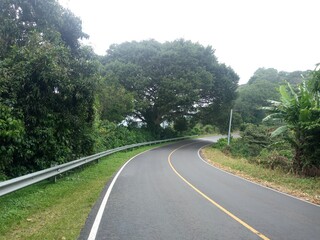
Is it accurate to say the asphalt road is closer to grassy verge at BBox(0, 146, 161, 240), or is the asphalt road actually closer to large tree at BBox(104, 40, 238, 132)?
grassy verge at BBox(0, 146, 161, 240)

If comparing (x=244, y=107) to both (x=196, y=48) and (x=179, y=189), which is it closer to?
(x=196, y=48)

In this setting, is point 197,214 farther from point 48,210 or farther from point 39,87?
point 39,87

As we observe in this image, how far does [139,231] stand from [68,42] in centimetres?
1386

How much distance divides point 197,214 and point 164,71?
108 ft

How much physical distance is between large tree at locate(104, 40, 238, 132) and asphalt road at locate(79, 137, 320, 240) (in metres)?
27.1

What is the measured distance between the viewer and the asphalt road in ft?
19.9

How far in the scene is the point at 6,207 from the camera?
26.6 ft

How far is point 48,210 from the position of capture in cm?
803

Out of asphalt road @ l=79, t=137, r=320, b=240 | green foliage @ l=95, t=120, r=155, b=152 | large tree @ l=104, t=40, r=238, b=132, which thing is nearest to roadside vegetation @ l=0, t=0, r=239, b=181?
green foliage @ l=95, t=120, r=155, b=152

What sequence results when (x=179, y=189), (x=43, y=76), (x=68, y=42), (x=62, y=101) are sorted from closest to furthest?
(x=179, y=189)
(x=43, y=76)
(x=62, y=101)
(x=68, y=42)

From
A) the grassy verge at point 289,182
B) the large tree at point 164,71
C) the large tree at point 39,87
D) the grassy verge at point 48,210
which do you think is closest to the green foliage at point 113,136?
the large tree at point 164,71

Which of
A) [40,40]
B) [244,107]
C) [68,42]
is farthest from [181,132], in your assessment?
[40,40]

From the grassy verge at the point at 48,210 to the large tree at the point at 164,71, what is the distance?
87.3 feet

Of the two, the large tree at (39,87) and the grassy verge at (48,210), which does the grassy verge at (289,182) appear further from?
the large tree at (39,87)
